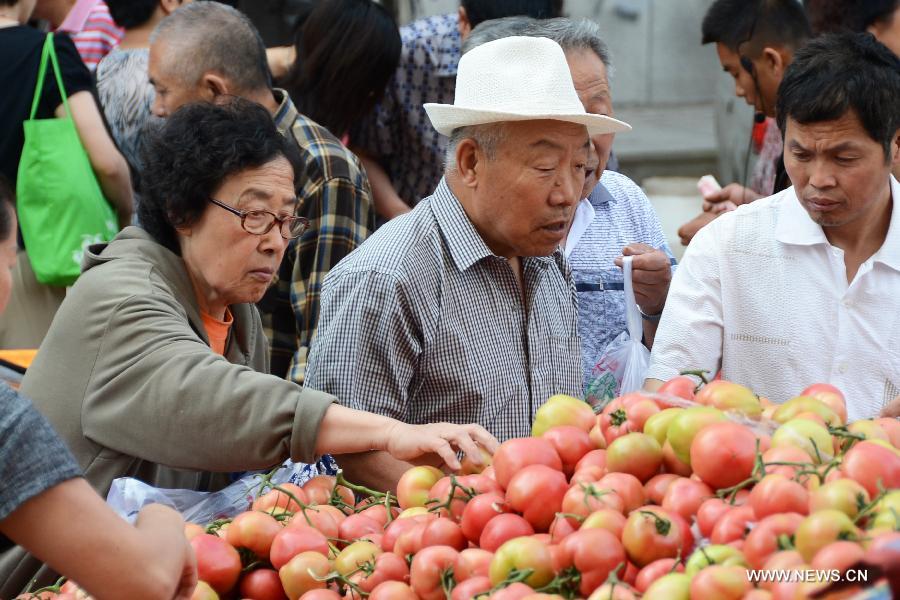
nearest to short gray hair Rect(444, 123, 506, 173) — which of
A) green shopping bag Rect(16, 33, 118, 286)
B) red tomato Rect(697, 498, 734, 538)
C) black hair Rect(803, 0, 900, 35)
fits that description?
red tomato Rect(697, 498, 734, 538)

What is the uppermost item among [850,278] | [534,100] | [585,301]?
[534,100]

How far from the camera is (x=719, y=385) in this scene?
223 centimetres

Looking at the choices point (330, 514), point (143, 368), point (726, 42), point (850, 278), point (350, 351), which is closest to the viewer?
point (330, 514)

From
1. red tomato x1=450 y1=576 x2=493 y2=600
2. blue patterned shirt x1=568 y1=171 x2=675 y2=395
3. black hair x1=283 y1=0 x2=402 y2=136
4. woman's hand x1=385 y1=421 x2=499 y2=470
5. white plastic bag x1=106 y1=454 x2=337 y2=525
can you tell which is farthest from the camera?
black hair x1=283 y1=0 x2=402 y2=136

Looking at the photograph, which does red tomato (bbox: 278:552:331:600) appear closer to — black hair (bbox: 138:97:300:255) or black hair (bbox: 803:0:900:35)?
black hair (bbox: 138:97:300:255)

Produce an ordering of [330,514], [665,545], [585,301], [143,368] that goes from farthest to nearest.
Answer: [585,301]
[143,368]
[330,514]
[665,545]

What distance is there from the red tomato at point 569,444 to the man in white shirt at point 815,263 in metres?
0.91

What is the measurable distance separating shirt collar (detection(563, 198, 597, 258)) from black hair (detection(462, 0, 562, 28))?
3.03ft

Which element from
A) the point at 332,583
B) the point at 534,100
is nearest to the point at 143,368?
the point at 332,583

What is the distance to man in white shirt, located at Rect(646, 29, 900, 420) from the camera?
2896mm

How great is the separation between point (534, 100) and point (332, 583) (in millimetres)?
1219

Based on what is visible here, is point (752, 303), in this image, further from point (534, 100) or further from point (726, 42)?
point (726, 42)

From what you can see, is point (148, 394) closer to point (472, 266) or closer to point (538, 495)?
point (472, 266)

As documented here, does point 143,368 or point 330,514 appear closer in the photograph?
point 330,514
